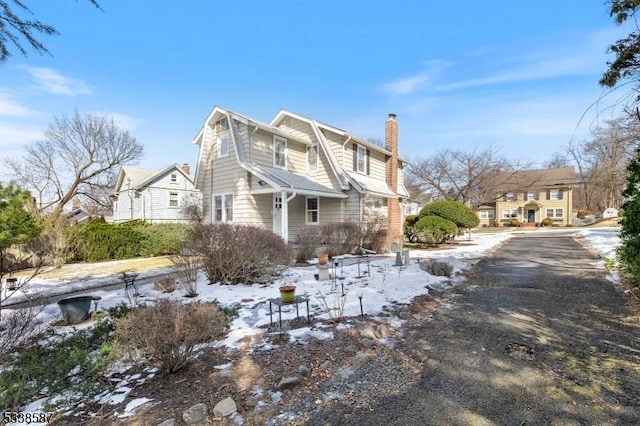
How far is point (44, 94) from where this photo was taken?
1622 cm

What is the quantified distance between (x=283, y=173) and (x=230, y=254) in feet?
25.2

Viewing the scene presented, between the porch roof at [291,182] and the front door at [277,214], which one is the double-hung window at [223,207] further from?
the porch roof at [291,182]

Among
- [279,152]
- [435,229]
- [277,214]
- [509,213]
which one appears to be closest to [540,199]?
[509,213]

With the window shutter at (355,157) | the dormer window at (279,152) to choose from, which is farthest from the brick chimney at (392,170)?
the dormer window at (279,152)

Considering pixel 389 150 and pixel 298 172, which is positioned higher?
pixel 389 150

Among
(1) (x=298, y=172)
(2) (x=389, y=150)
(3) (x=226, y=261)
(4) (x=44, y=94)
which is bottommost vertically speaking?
(3) (x=226, y=261)

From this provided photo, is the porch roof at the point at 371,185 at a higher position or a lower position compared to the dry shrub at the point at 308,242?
higher

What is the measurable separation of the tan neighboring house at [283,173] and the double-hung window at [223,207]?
2cm

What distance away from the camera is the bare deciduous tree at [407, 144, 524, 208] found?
1355 inches

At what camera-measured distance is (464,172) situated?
3516 centimetres

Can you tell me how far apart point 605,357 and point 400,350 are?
2.40 meters

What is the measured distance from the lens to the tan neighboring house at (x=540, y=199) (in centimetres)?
4078

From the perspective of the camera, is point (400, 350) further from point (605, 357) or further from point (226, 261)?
point (226, 261)

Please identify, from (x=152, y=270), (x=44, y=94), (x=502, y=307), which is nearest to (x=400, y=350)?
(x=502, y=307)
